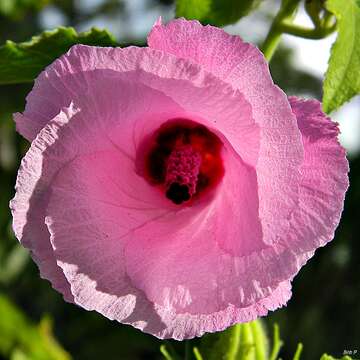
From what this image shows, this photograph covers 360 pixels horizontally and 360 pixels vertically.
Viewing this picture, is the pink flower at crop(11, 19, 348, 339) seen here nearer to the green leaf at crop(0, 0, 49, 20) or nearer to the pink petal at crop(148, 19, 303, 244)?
the pink petal at crop(148, 19, 303, 244)

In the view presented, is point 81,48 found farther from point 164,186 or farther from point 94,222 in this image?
A: point 164,186

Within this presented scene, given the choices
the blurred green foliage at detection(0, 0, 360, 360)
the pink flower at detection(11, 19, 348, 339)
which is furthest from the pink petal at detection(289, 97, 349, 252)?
the blurred green foliage at detection(0, 0, 360, 360)

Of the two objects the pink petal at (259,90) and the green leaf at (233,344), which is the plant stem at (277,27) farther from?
the green leaf at (233,344)

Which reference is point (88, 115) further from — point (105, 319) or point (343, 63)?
point (105, 319)

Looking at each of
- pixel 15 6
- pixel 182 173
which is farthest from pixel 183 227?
pixel 15 6

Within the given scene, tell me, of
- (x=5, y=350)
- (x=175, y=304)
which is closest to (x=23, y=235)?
(x=175, y=304)
